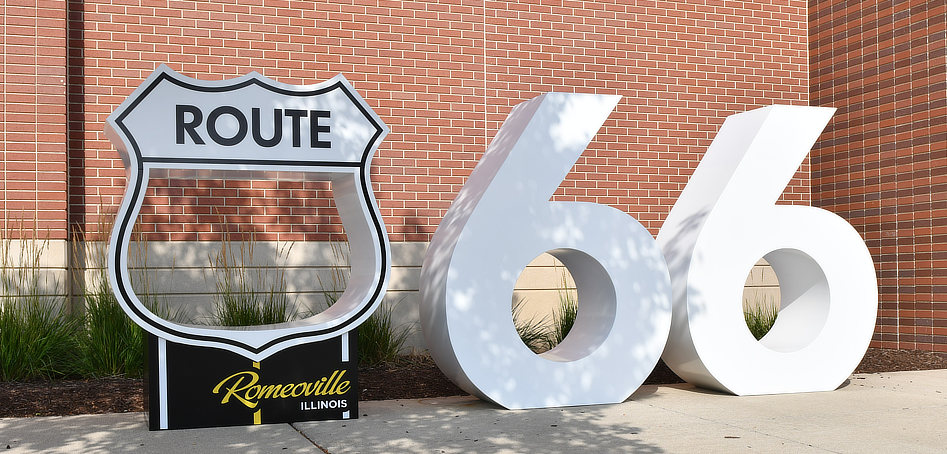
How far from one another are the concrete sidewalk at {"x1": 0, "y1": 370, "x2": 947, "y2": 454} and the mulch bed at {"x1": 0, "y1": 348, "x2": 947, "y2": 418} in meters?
0.36

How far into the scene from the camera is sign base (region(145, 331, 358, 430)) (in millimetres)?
6090

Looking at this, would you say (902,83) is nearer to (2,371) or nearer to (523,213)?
(523,213)

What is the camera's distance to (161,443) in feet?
18.4

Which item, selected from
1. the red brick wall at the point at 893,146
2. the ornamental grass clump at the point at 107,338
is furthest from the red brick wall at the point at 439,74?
the ornamental grass clump at the point at 107,338

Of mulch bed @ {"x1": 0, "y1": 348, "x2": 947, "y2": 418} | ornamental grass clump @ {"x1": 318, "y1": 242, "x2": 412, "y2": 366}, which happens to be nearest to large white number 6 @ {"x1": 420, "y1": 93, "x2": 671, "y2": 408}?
mulch bed @ {"x1": 0, "y1": 348, "x2": 947, "y2": 418}

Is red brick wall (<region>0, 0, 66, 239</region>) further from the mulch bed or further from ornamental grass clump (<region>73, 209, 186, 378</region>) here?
the mulch bed

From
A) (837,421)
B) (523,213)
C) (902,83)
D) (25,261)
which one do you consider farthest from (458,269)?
(902,83)

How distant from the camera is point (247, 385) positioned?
6.24 meters

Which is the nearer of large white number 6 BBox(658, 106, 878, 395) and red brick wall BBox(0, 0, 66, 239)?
large white number 6 BBox(658, 106, 878, 395)

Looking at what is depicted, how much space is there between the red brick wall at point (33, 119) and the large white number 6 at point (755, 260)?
18.1ft

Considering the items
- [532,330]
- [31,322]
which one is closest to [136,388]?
[31,322]

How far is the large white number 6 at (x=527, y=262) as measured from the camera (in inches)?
264

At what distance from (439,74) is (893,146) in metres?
4.95

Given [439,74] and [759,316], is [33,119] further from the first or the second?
[759,316]
